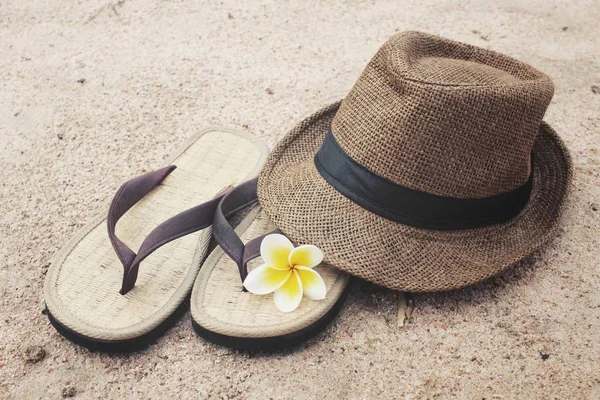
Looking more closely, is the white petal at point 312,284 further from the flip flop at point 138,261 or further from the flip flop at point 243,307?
the flip flop at point 138,261

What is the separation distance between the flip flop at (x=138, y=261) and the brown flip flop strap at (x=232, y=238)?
0.05 metres

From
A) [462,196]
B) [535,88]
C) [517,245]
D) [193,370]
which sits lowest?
[193,370]

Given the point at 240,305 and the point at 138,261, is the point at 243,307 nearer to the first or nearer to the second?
the point at 240,305

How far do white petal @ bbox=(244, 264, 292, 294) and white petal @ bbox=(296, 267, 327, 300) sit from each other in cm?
4

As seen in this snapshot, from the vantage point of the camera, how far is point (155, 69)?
2.42 m

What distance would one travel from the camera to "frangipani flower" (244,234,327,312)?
4.33ft

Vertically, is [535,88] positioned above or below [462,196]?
above

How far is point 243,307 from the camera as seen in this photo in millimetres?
1352

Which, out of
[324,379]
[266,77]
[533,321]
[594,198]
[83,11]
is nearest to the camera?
[324,379]

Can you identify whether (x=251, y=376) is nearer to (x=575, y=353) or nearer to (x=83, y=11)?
(x=575, y=353)

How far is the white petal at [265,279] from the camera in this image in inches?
52.5

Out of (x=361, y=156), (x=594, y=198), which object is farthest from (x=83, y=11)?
(x=594, y=198)

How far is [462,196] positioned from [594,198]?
67 centimetres

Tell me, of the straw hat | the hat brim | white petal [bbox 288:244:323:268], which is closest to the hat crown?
the straw hat
